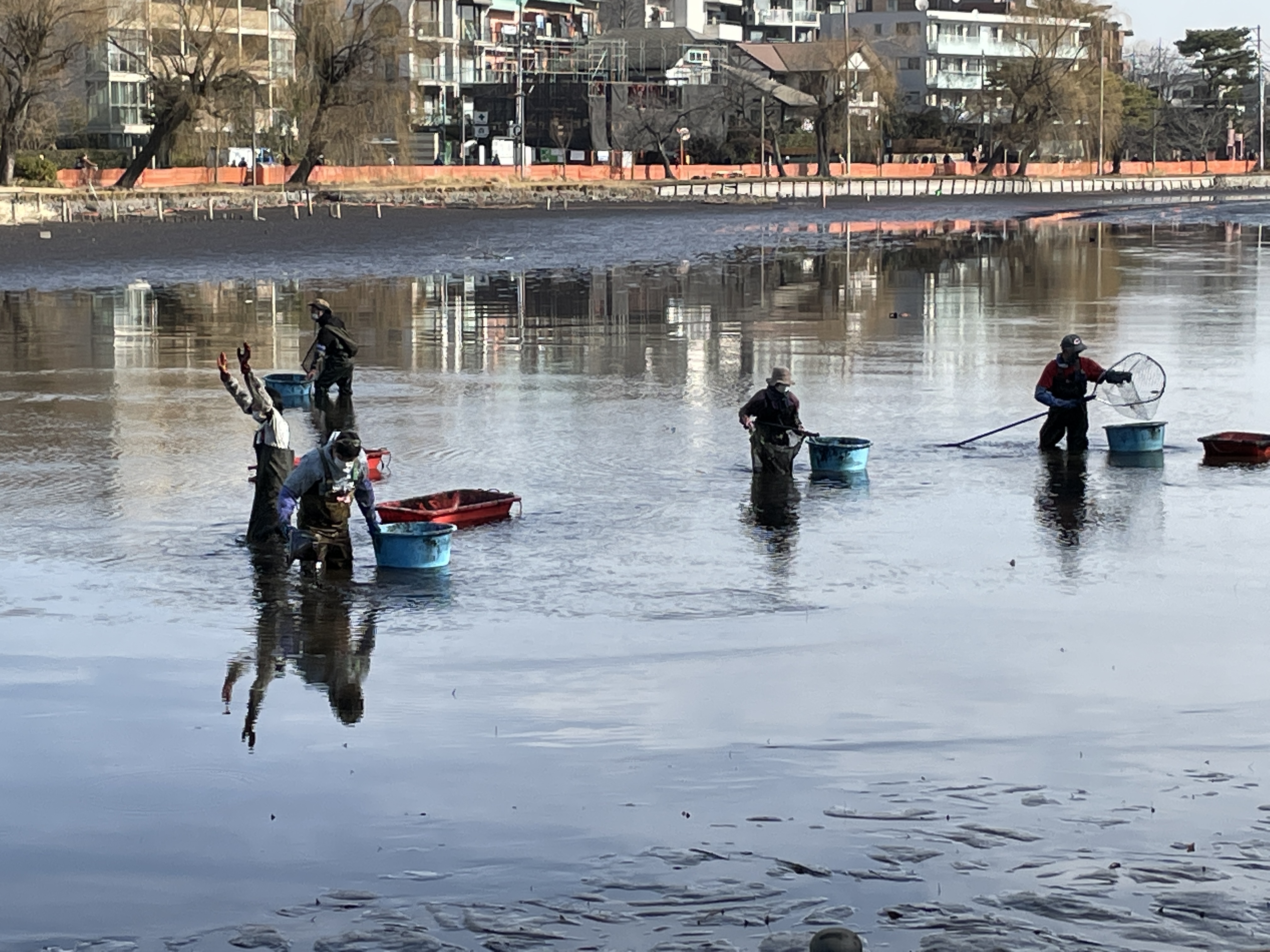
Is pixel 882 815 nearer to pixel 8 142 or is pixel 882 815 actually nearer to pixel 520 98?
pixel 8 142

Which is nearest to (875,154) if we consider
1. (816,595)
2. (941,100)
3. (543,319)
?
(941,100)

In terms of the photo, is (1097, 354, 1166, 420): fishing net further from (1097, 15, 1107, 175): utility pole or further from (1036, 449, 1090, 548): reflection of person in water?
(1097, 15, 1107, 175): utility pole

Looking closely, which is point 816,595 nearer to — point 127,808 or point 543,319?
point 127,808

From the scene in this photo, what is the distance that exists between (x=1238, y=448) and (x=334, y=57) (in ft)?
212

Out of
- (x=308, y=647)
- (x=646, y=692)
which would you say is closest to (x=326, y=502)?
(x=308, y=647)

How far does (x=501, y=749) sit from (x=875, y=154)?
111088 mm

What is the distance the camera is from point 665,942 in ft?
21.2

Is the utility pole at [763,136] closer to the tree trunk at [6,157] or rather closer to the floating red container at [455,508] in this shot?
the tree trunk at [6,157]

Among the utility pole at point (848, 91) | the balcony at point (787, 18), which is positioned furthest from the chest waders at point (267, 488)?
the balcony at point (787, 18)

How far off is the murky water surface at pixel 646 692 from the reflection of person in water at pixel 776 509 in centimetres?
8

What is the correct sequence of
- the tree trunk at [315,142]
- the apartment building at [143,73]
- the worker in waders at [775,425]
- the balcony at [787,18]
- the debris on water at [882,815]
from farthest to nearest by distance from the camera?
the balcony at [787,18] → the apartment building at [143,73] → the tree trunk at [315,142] → the worker in waders at [775,425] → the debris on water at [882,815]

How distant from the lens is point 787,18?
144m

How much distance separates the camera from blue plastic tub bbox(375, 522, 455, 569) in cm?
1188

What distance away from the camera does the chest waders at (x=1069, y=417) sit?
1652 centimetres
